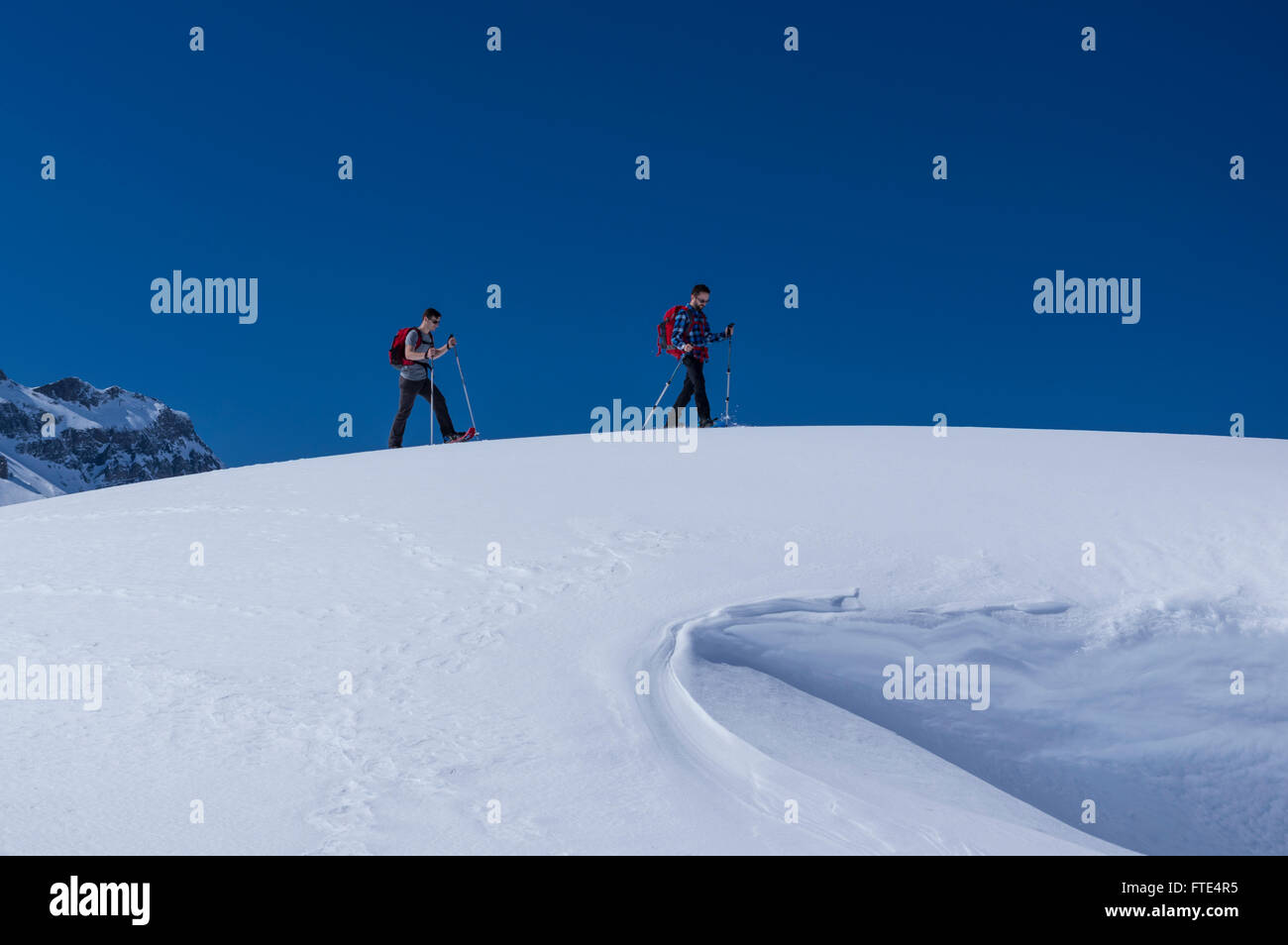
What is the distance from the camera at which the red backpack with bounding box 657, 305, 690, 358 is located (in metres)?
13.0

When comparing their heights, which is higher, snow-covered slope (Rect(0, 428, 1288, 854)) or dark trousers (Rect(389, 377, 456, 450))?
dark trousers (Rect(389, 377, 456, 450))

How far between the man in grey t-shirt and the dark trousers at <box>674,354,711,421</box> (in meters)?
3.25

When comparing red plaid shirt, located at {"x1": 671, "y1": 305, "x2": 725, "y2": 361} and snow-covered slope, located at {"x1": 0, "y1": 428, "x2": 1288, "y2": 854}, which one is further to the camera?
red plaid shirt, located at {"x1": 671, "y1": 305, "x2": 725, "y2": 361}

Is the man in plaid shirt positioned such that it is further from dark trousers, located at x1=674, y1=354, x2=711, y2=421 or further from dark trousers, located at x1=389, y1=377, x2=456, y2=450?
dark trousers, located at x1=389, y1=377, x2=456, y2=450

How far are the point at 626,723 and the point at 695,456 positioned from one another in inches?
232

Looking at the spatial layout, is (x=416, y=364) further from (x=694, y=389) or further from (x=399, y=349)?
(x=694, y=389)

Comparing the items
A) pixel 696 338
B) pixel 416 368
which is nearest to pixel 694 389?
pixel 696 338

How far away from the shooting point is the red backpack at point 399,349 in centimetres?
1262

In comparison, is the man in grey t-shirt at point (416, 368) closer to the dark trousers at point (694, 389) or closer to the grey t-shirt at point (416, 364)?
the grey t-shirt at point (416, 364)

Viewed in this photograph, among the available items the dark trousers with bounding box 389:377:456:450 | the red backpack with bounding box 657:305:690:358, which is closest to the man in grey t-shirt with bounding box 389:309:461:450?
the dark trousers with bounding box 389:377:456:450

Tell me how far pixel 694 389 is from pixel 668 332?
0.86 meters

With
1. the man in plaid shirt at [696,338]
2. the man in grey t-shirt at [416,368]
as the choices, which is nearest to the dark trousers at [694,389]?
the man in plaid shirt at [696,338]

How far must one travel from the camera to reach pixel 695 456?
9883 millimetres
